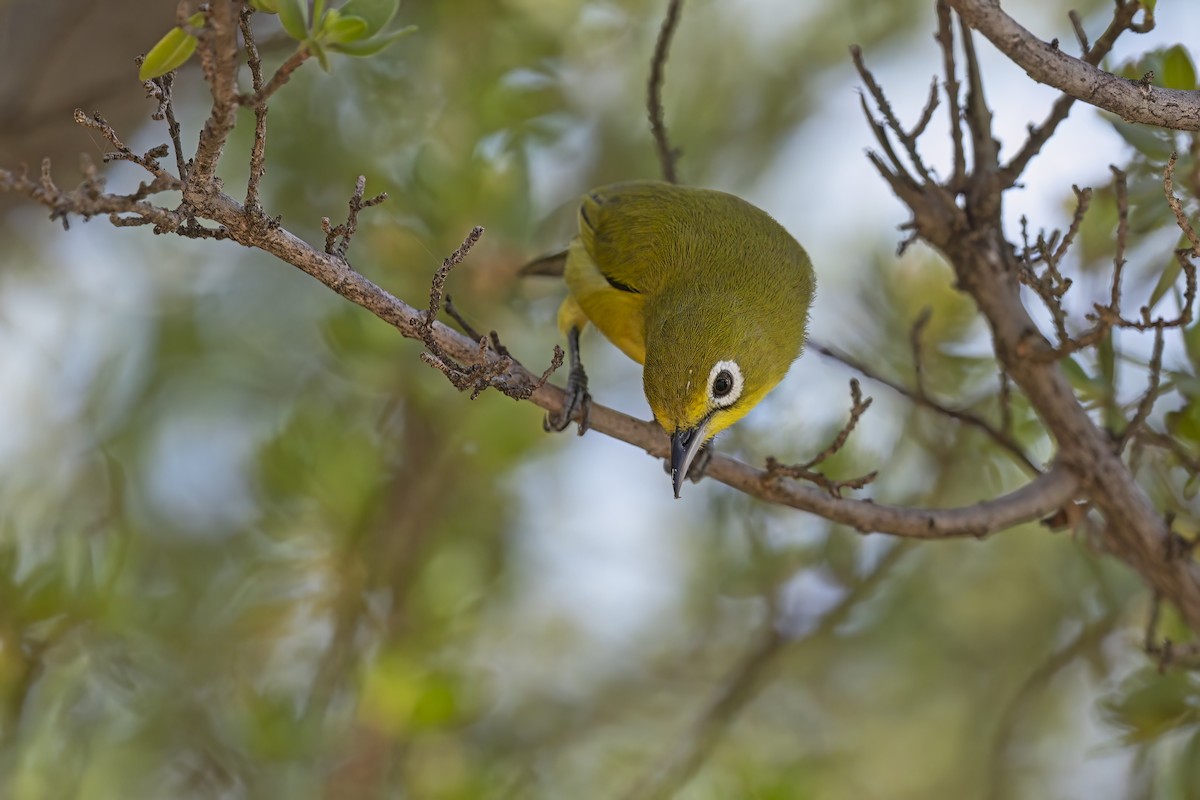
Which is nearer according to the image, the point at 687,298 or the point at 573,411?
the point at 573,411

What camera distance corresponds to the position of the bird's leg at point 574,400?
3188 mm

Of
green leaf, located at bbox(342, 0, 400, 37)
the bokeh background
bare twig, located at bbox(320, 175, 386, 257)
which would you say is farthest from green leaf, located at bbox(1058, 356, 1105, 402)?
green leaf, located at bbox(342, 0, 400, 37)

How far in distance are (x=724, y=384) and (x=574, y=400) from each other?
1.60 ft

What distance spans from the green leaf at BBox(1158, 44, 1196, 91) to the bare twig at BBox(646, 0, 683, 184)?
4.37 feet

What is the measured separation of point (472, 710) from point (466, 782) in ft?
0.70

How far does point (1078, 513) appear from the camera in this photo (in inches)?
123

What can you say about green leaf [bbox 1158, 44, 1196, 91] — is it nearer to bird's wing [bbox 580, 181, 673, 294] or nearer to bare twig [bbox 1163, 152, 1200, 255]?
bare twig [bbox 1163, 152, 1200, 255]

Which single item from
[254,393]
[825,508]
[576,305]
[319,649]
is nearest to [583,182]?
[576,305]

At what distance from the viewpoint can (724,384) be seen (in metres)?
3.44

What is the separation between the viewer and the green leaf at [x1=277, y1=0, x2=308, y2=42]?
1.77 meters

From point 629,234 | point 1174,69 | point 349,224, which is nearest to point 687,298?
point 629,234

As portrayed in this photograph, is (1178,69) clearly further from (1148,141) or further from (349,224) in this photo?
(349,224)

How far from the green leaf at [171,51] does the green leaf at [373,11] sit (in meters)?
0.25

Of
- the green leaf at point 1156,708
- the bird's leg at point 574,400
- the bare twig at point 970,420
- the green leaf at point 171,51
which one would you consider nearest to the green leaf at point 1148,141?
the bare twig at point 970,420
